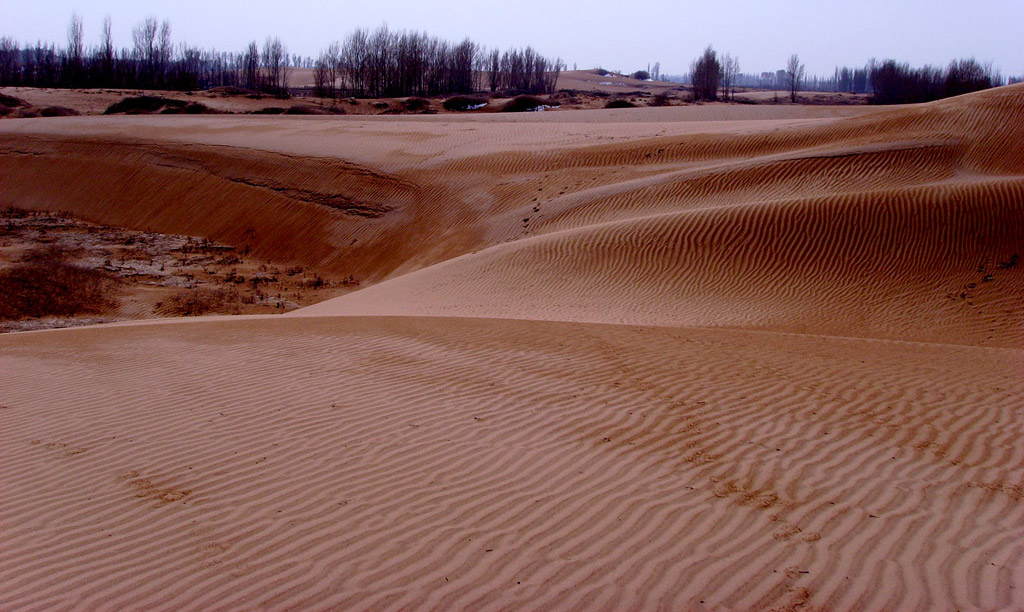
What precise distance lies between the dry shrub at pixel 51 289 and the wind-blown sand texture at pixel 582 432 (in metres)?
4.89

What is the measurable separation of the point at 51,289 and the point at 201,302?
128 inches

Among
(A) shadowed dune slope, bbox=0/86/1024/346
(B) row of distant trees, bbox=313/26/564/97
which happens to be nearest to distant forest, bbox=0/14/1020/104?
(B) row of distant trees, bbox=313/26/564/97

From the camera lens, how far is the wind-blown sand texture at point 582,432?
13.7ft

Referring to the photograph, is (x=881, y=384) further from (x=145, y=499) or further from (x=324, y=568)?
(x=145, y=499)

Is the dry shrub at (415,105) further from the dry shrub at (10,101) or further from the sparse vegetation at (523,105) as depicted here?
→ the dry shrub at (10,101)

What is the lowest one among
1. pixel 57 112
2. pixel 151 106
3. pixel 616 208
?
pixel 616 208

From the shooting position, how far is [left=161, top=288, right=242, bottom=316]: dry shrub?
1695 centimetres

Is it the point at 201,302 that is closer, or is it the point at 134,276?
the point at 201,302

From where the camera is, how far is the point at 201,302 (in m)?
17.4

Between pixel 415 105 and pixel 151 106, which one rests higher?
pixel 415 105

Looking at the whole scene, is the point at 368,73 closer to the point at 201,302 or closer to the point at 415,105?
the point at 415,105

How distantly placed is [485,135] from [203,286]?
14842 mm

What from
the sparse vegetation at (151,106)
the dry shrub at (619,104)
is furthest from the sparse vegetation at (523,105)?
the sparse vegetation at (151,106)

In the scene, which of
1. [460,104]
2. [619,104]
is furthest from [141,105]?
[619,104]
